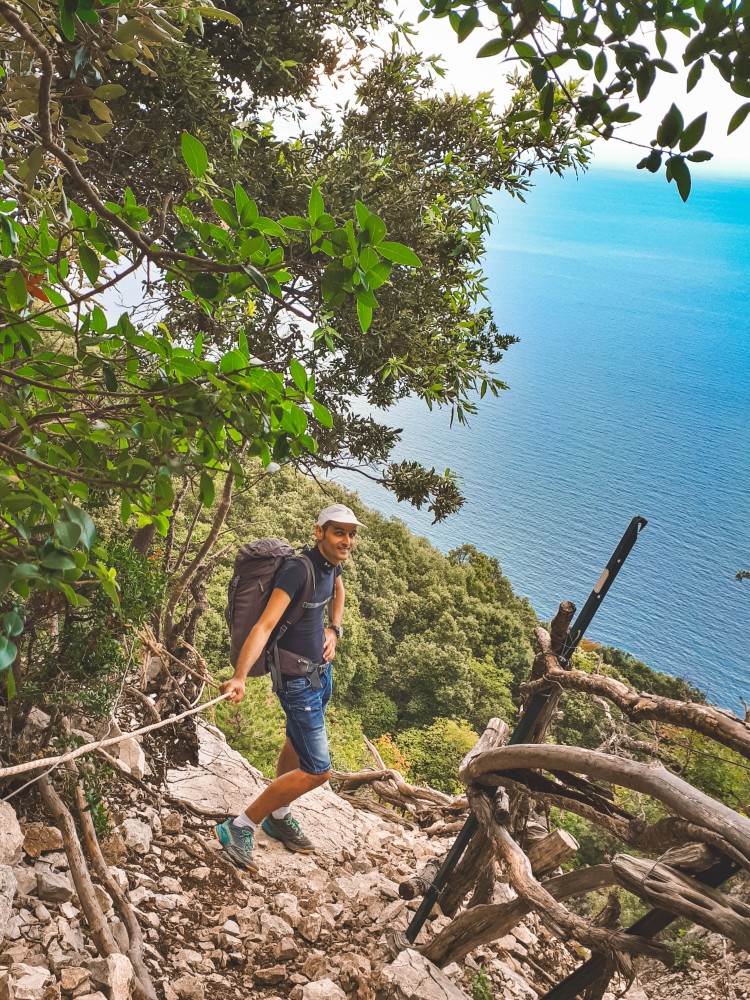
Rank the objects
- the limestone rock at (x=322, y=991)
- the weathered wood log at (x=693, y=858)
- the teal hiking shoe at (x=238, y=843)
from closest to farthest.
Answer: the weathered wood log at (x=693, y=858) → the limestone rock at (x=322, y=991) → the teal hiking shoe at (x=238, y=843)

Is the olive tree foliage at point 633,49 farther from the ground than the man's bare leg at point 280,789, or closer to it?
farther from the ground

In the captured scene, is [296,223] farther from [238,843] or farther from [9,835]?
[238,843]

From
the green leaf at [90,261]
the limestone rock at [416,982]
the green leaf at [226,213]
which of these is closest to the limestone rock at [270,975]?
the limestone rock at [416,982]

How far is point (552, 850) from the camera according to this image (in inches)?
119

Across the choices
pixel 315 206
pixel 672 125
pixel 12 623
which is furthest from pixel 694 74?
pixel 12 623

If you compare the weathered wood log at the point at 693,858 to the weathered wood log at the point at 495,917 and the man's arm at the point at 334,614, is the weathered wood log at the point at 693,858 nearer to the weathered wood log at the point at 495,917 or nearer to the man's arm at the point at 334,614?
the weathered wood log at the point at 495,917

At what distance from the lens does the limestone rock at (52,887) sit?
2.57 m

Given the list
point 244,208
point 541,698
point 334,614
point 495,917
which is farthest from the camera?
point 334,614

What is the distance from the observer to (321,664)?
3611 millimetres

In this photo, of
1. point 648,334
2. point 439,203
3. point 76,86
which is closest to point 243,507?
point 439,203

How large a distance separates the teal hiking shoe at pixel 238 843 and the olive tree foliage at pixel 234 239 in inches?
48.8

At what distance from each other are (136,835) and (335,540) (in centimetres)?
160

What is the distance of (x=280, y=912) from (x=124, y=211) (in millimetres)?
2923

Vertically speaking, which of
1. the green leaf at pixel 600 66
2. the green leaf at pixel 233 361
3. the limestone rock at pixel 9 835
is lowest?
the limestone rock at pixel 9 835
